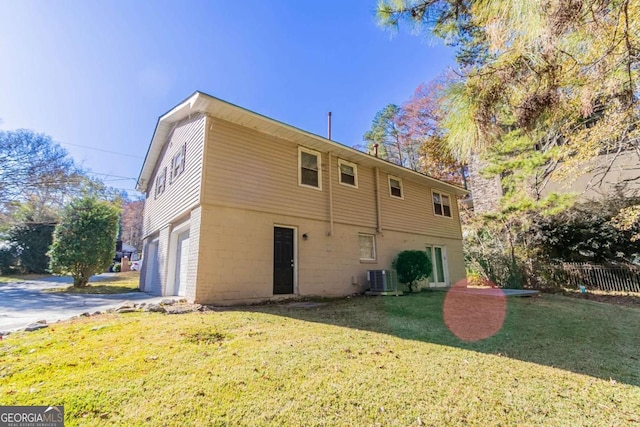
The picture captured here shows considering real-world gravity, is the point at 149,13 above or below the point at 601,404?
above

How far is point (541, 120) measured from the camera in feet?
12.3

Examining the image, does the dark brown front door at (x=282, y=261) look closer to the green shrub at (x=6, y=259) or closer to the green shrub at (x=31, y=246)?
the green shrub at (x=31, y=246)

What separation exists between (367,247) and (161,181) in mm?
7781

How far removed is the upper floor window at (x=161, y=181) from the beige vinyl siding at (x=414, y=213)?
25.2 ft

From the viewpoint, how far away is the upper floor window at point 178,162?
26.7ft

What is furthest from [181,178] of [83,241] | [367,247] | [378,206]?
[378,206]

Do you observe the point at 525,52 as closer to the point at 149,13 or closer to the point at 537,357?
the point at 537,357

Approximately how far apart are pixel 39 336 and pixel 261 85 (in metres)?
10.5

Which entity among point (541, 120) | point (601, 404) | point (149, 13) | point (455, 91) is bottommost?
point (601, 404)

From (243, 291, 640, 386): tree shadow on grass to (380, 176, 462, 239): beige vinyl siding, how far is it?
347 centimetres

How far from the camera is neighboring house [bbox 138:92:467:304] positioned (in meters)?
6.51

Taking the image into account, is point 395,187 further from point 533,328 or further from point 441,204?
point 533,328

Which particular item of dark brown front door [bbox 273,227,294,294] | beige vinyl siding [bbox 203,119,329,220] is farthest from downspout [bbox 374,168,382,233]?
dark brown front door [bbox 273,227,294,294]

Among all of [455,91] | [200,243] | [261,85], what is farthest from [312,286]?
[261,85]
